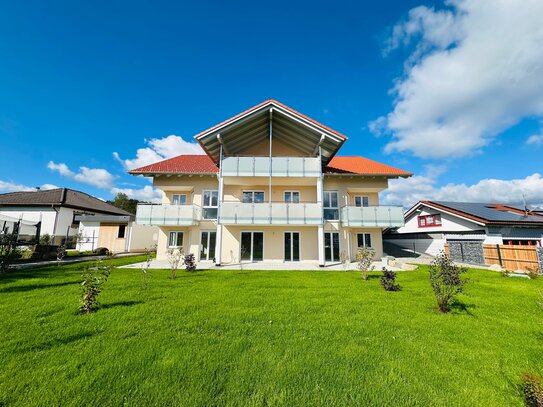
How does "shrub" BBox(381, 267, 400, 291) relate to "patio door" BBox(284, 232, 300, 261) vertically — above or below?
below

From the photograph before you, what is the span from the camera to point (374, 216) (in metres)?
18.4

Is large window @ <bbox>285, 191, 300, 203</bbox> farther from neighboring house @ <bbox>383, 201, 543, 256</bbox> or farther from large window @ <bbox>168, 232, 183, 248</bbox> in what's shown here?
neighboring house @ <bbox>383, 201, 543, 256</bbox>

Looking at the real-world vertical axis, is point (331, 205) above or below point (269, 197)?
below

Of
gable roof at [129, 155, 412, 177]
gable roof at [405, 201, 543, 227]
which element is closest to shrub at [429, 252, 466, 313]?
gable roof at [129, 155, 412, 177]

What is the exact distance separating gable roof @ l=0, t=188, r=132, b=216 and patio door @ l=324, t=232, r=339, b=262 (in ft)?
99.8

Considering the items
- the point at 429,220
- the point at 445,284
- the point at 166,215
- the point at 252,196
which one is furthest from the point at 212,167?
the point at 429,220

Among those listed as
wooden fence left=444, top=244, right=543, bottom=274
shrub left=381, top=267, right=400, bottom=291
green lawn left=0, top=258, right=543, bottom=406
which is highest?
wooden fence left=444, top=244, right=543, bottom=274

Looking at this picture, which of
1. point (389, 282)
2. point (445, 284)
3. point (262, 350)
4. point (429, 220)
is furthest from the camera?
point (429, 220)

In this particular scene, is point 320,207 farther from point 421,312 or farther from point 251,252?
point 421,312

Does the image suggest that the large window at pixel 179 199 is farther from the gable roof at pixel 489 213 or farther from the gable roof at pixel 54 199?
the gable roof at pixel 489 213

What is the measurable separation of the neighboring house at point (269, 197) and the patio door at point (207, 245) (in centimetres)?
8

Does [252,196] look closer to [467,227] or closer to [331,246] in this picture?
[331,246]

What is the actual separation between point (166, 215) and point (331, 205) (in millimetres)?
13303

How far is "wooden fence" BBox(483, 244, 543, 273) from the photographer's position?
1450cm
